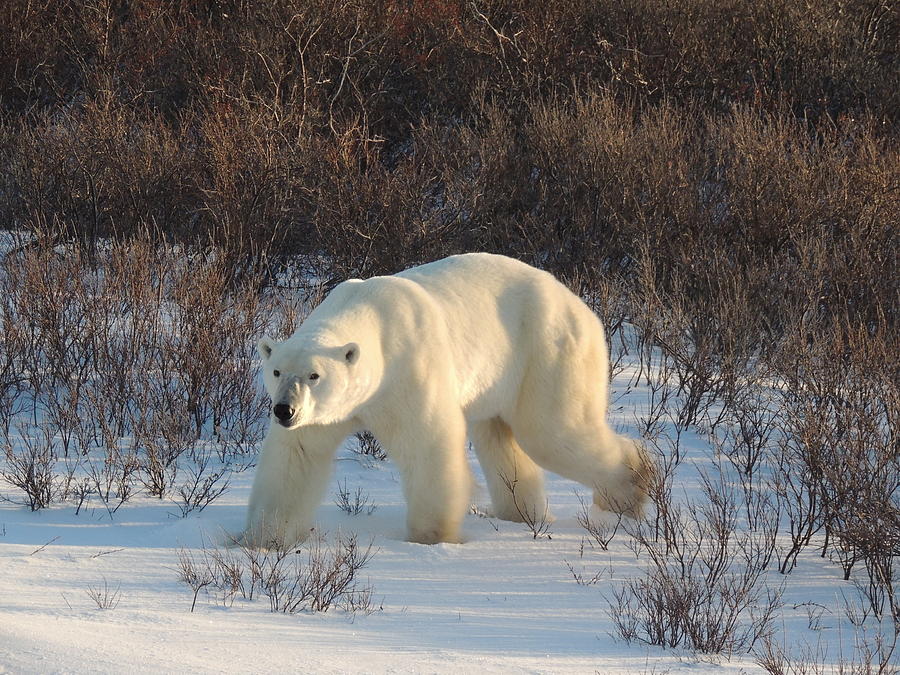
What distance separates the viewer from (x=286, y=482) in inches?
161

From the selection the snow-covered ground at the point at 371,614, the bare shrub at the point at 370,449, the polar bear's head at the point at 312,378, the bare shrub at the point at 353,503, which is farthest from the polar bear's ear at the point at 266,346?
the bare shrub at the point at 370,449

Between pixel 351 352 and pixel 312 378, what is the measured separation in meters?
0.16

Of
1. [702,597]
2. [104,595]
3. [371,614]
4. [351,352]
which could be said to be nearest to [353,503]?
[351,352]

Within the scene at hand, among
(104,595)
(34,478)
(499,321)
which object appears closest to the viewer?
(104,595)

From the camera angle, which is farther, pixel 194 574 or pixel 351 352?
pixel 351 352

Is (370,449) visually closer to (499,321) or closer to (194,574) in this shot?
(499,321)

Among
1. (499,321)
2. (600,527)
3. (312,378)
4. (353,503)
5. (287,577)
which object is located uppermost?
(312,378)

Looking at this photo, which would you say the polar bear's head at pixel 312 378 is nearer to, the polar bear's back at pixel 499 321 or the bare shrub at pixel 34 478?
the polar bear's back at pixel 499 321

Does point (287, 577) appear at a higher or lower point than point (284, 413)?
lower

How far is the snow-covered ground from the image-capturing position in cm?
292

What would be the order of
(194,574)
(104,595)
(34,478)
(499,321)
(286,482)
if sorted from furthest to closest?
(34,478)
(499,321)
(286,482)
(194,574)
(104,595)

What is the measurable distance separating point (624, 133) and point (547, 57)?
11.8ft

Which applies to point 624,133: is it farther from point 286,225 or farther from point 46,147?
point 46,147

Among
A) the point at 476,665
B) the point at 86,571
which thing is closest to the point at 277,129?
the point at 86,571
